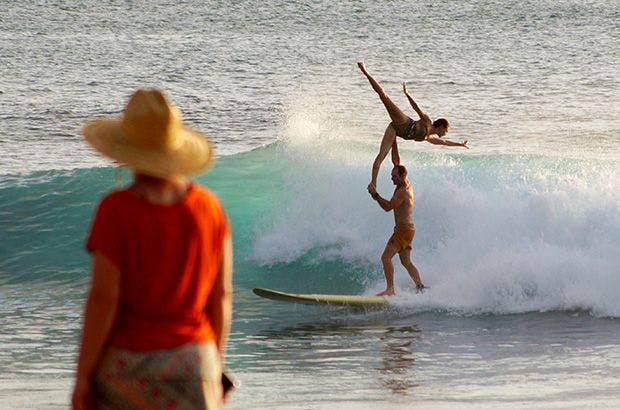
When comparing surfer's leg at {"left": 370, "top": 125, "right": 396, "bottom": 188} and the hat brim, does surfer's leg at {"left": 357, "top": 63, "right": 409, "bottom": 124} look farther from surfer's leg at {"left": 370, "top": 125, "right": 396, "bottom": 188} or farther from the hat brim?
the hat brim

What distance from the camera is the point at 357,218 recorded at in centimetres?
1638

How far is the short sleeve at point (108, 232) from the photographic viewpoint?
3963 mm

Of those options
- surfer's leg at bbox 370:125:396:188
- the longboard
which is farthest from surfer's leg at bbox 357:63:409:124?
the longboard

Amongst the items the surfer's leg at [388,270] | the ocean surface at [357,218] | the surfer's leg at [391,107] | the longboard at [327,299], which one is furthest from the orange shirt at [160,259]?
the surfer's leg at [388,270]

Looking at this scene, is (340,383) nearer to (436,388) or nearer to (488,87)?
(436,388)

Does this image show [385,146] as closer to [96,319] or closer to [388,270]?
[388,270]

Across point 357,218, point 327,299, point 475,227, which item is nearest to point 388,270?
point 327,299

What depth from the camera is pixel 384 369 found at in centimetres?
959

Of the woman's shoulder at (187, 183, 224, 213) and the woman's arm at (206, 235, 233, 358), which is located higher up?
the woman's shoulder at (187, 183, 224, 213)

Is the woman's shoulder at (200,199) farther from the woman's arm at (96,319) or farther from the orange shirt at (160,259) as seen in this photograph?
the woman's arm at (96,319)

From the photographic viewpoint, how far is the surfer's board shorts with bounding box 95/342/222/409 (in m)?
4.14

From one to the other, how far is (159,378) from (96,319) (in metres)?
0.27

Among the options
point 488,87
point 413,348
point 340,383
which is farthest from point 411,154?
point 488,87

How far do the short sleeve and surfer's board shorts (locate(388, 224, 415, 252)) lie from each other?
8.75 meters
